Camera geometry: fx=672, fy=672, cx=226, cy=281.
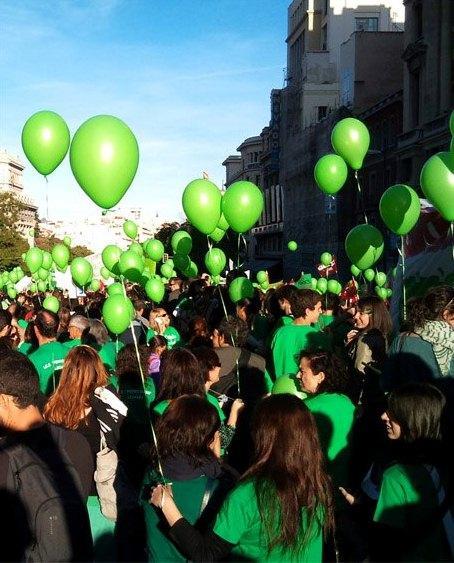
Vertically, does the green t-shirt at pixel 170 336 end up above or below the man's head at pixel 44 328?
below

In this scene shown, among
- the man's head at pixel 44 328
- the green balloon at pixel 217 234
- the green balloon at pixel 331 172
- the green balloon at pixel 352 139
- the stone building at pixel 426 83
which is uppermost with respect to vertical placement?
the stone building at pixel 426 83

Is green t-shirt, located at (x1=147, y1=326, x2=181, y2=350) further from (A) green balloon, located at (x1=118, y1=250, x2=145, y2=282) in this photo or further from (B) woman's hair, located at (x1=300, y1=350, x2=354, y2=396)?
(B) woman's hair, located at (x1=300, y1=350, x2=354, y2=396)

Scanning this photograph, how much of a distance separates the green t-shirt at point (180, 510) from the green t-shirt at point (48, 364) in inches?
99.4

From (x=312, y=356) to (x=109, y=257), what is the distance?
591cm

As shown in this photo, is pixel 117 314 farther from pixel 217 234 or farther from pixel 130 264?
pixel 217 234

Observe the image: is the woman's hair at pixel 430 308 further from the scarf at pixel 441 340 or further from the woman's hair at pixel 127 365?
the woman's hair at pixel 127 365

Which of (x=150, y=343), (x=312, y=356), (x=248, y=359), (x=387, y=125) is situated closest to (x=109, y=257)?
(x=150, y=343)

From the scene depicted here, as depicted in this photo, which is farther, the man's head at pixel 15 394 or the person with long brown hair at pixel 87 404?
the person with long brown hair at pixel 87 404

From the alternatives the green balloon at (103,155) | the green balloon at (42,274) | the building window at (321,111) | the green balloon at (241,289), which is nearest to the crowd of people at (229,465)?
the green balloon at (103,155)

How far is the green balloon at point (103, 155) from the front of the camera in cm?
378

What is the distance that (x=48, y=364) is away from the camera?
16.7 ft

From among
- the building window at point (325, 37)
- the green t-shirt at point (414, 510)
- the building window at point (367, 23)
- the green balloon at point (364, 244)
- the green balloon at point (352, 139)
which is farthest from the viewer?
the building window at point (325, 37)

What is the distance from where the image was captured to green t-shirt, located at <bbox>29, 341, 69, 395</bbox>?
507 centimetres

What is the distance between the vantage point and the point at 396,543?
8.27 ft
